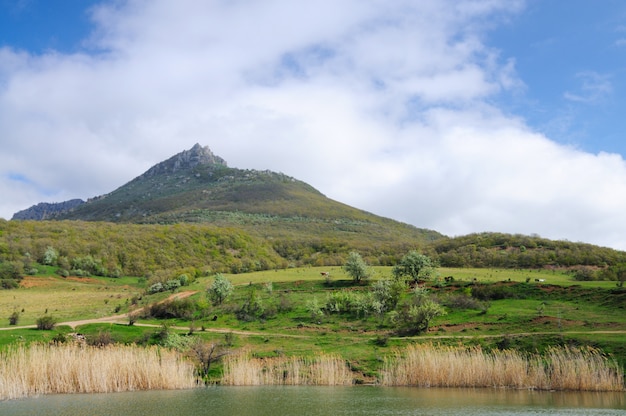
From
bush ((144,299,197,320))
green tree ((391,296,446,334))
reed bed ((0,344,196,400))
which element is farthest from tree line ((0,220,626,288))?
reed bed ((0,344,196,400))

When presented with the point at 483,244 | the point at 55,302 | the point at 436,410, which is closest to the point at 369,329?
the point at 436,410

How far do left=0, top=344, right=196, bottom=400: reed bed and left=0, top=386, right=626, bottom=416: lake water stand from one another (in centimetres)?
123

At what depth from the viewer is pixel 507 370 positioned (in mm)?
36031

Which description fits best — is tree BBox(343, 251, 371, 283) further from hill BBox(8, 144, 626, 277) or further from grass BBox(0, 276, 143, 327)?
hill BBox(8, 144, 626, 277)

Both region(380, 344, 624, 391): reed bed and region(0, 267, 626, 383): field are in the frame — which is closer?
region(380, 344, 624, 391): reed bed

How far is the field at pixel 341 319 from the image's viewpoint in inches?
1721

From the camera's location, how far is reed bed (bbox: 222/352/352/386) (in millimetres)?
38844

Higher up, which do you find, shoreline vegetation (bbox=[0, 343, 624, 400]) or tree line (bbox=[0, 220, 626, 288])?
tree line (bbox=[0, 220, 626, 288])

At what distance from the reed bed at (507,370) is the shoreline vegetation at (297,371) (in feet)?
0.19

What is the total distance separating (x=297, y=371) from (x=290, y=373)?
A: 816 mm

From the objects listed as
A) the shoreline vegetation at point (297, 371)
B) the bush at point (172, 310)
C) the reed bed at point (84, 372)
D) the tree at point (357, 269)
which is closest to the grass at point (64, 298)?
the bush at point (172, 310)

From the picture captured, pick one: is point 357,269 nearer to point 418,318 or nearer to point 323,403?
point 418,318

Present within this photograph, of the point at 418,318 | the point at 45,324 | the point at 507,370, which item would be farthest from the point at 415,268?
the point at 45,324

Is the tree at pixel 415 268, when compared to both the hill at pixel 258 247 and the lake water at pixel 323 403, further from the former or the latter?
the lake water at pixel 323 403
